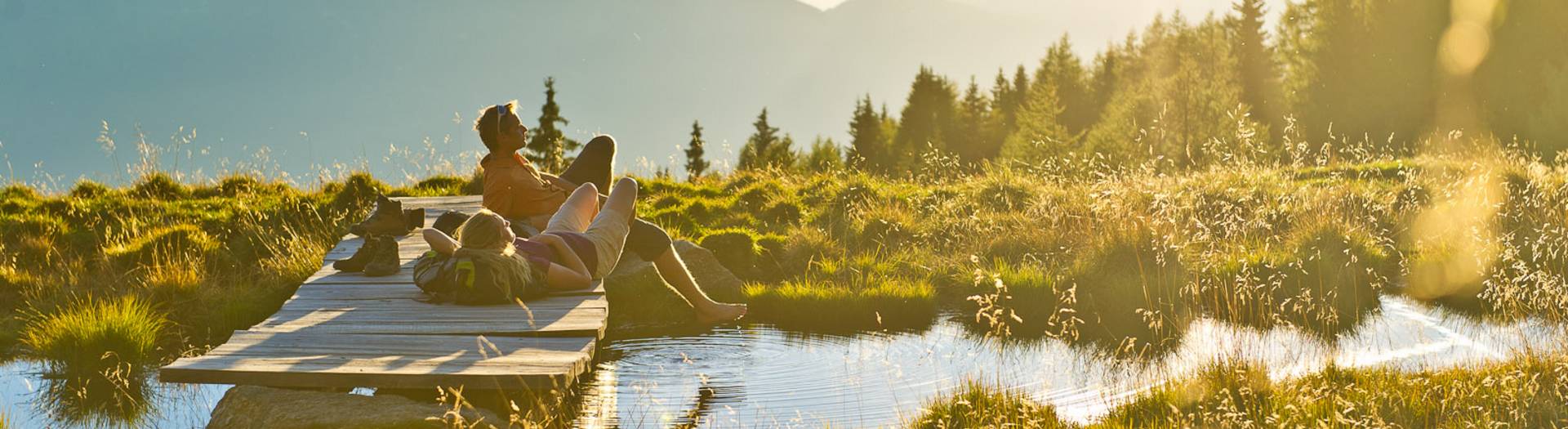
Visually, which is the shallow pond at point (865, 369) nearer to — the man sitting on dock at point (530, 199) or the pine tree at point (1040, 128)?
the man sitting on dock at point (530, 199)

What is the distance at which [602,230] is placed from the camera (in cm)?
721

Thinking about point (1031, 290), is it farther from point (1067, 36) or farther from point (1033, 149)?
point (1067, 36)

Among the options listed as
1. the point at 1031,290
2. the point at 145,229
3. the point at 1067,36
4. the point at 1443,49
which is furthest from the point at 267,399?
the point at 1067,36

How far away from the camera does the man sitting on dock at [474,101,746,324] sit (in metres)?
7.72

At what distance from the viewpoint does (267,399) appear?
4.72m

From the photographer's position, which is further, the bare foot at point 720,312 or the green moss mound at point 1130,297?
the bare foot at point 720,312

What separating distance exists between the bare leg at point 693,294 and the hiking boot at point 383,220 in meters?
2.10

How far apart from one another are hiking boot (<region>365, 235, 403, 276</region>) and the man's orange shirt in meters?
0.86

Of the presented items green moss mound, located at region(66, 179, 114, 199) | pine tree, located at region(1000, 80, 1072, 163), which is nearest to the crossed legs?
green moss mound, located at region(66, 179, 114, 199)

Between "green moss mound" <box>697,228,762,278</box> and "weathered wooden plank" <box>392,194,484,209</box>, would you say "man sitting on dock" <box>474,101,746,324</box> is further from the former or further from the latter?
"weathered wooden plank" <box>392,194,484,209</box>

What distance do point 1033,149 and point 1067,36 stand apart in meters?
19.0

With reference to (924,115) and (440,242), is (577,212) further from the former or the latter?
(924,115)

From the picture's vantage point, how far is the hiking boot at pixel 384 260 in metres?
7.14

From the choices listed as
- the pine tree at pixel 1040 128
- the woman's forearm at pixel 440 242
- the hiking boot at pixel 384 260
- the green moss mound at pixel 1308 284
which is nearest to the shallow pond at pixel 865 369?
the green moss mound at pixel 1308 284
